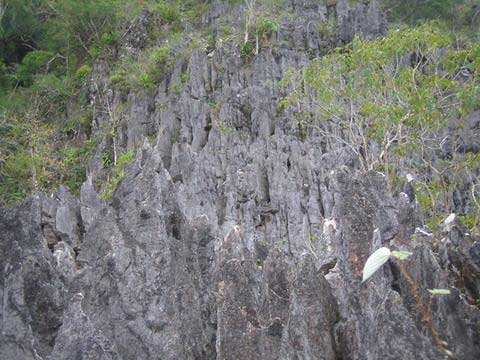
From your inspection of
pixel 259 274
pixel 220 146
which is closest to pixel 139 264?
pixel 259 274

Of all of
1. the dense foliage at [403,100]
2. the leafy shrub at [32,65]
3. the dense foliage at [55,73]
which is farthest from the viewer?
the leafy shrub at [32,65]

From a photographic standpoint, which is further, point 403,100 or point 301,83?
point 301,83

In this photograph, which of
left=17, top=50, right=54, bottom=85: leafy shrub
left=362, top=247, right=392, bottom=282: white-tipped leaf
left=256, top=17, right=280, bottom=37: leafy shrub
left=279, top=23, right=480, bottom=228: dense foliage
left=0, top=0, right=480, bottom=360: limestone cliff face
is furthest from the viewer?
left=17, top=50, right=54, bottom=85: leafy shrub

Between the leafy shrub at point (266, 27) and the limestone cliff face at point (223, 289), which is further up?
the limestone cliff face at point (223, 289)

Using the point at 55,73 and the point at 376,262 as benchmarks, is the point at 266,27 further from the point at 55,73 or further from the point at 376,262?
the point at 376,262

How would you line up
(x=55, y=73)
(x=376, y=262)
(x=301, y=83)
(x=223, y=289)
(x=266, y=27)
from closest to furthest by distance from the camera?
(x=376, y=262), (x=223, y=289), (x=301, y=83), (x=266, y=27), (x=55, y=73)

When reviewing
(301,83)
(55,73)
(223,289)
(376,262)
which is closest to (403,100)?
(301,83)

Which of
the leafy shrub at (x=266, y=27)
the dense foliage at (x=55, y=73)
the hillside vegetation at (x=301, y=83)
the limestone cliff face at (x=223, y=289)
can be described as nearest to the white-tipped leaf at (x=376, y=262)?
the limestone cliff face at (x=223, y=289)

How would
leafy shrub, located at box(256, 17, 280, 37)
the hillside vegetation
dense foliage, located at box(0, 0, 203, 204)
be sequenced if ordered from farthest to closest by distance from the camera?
leafy shrub, located at box(256, 17, 280, 37), dense foliage, located at box(0, 0, 203, 204), the hillside vegetation

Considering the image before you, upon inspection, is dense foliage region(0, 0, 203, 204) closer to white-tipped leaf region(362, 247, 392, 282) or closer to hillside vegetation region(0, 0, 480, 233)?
hillside vegetation region(0, 0, 480, 233)

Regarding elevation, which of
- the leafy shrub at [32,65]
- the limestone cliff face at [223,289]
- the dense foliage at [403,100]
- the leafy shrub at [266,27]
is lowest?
the leafy shrub at [32,65]

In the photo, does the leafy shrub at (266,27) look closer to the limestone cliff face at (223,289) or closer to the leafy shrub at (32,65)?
the leafy shrub at (32,65)

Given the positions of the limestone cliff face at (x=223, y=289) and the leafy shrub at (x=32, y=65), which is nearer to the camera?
the limestone cliff face at (x=223, y=289)

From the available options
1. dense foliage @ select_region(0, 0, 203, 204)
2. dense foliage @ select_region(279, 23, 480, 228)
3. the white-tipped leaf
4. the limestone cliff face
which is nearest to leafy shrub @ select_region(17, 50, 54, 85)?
dense foliage @ select_region(0, 0, 203, 204)
